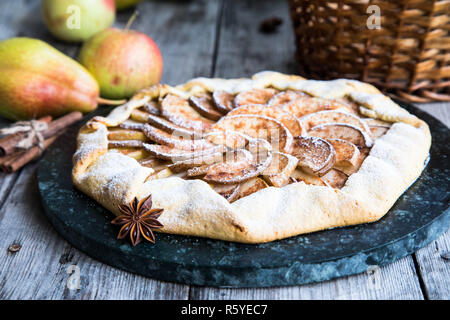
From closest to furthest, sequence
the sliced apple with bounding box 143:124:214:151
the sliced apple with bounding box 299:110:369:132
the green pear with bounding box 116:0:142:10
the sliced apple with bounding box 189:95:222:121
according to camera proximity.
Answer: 1. the sliced apple with bounding box 143:124:214:151
2. the sliced apple with bounding box 299:110:369:132
3. the sliced apple with bounding box 189:95:222:121
4. the green pear with bounding box 116:0:142:10

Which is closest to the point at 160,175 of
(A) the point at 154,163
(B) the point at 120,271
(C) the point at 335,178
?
(A) the point at 154,163

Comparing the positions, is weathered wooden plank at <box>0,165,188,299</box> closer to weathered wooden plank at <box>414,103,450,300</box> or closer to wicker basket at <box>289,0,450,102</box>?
weathered wooden plank at <box>414,103,450,300</box>

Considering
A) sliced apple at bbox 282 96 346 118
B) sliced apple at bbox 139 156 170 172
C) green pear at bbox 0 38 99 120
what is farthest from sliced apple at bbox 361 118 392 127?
green pear at bbox 0 38 99 120

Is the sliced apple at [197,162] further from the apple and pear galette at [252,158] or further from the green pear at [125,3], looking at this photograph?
the green pear at [125,3]

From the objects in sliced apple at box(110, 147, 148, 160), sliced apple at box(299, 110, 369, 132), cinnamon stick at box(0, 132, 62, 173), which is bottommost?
cinnamon stick at box(0, 132, 62, 173)

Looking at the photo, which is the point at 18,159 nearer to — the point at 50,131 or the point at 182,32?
the point at 50,131

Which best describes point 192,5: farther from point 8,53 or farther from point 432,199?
point 432,199

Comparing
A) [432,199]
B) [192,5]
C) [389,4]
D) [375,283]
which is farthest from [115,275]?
[192,5]
